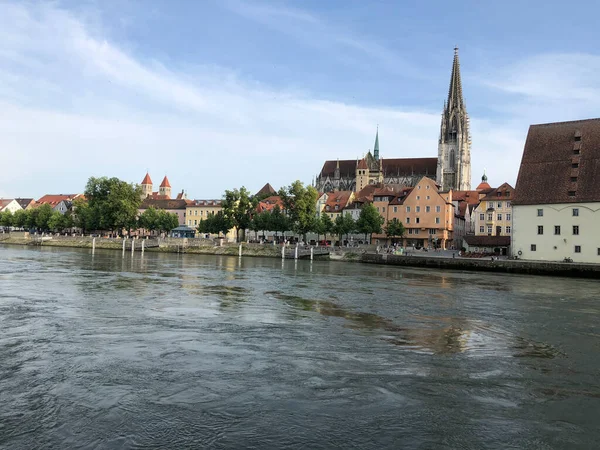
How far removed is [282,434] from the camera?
29.2 feet

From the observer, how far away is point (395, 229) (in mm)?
91125

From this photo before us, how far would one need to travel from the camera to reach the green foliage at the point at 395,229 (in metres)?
91.1

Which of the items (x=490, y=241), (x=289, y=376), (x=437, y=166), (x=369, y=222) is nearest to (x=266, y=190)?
(x=437, y=166)

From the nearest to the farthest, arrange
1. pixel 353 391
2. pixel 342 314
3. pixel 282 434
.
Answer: pixel 282 434
pixel 353 391
pixel 342 314

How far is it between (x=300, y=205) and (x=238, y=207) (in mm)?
15350

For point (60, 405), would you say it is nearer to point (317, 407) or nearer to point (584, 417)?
point (317, 407)

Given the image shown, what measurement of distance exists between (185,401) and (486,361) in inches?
326

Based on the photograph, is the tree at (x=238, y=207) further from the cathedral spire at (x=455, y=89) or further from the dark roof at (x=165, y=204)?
the cathedral spire at (x=455, y=89)

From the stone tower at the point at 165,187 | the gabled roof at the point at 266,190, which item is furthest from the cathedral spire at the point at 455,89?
the stone tower at the point at 165,187

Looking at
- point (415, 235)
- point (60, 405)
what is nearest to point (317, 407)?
point (60, 405)

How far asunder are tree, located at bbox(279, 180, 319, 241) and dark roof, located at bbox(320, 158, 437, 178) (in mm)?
67773

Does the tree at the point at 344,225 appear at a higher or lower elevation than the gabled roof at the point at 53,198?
lower

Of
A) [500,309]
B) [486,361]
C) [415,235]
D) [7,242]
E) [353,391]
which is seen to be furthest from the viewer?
[7,242]

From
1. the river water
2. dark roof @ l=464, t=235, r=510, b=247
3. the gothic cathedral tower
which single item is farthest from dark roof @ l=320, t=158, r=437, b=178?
the river water
